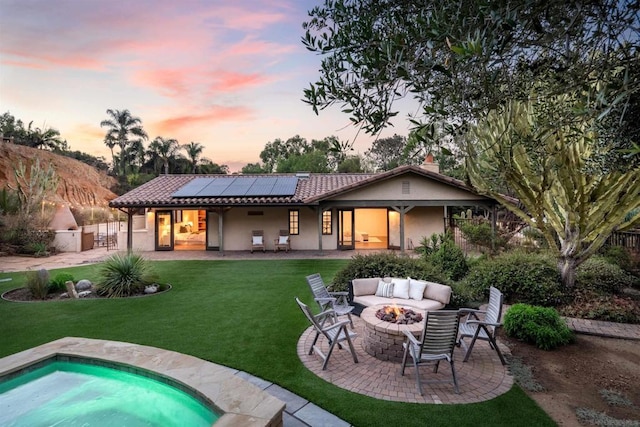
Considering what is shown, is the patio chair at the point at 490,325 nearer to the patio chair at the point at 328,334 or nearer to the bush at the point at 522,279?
the patio chair at the point at 328,334

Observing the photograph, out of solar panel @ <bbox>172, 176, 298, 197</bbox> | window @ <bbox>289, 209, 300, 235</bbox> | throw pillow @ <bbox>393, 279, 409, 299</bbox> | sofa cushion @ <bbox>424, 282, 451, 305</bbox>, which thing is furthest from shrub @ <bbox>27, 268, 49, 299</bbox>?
window @ <bbox>289, 209, 300, 235</bbox>

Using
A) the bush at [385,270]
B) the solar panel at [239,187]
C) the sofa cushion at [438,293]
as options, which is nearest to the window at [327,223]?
the solar panel at [239,187]

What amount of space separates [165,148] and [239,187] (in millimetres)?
29920

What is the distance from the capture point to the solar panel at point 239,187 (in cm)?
1662

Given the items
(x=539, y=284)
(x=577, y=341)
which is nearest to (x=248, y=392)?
(x=577, y=341)

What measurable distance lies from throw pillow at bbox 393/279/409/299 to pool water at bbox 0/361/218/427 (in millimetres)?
4503

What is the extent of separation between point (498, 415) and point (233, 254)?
13893 millimetres

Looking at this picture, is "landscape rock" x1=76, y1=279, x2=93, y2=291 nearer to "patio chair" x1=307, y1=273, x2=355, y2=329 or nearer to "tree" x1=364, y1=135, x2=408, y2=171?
"patio chair" x1=307, y1=273, x2=355, y2=329

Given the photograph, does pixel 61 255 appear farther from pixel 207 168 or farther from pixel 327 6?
pixel 207 168

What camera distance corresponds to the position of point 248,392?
13.0 ft

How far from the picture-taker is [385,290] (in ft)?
24.3

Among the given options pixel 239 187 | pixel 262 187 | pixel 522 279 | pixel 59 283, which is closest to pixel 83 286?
pixel 59 283

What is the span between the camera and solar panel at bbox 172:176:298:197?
1662 centimetres

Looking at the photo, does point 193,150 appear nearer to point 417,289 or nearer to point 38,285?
point 38,285
